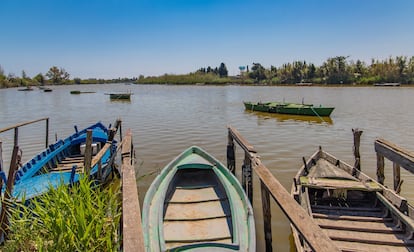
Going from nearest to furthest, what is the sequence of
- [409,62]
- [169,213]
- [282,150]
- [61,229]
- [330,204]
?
1. [61,229]
2. [169,213]
3. [330,204]
4. [282,150]
5. [409,62]

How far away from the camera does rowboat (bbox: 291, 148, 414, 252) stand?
180 inches

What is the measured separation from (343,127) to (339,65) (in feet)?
217

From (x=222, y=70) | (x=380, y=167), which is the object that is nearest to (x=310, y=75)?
(x=222, y=70)

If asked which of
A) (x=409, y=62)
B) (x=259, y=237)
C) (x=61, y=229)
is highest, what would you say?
(x=409, y=62)

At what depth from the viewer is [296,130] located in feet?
56.0

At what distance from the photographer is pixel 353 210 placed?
18.3 feet

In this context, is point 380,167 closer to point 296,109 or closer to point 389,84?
point 296,109

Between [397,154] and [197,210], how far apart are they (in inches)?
151

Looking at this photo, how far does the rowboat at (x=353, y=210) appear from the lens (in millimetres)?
4570

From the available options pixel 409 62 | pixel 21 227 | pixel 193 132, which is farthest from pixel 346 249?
pixel 409 62

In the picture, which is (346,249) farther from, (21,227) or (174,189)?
(21,227)

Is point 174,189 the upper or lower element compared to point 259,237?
upper

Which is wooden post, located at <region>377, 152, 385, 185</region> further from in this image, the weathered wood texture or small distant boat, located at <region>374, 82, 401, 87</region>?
small distant boat, located at <region>374, 82, 401, 87</region>

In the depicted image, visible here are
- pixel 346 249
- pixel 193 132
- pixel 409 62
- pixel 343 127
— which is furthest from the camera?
pixel 409 62
